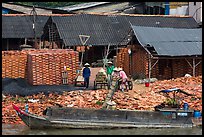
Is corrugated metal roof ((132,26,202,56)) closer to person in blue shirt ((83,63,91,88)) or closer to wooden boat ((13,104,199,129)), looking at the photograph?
person in blue shirt ((83,63,91,88))

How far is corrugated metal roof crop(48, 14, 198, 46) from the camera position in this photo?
33312 millimetres

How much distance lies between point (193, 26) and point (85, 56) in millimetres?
8291

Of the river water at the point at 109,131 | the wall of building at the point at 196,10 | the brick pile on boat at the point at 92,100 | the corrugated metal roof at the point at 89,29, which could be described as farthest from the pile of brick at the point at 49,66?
the wall of building at the point at 196,10

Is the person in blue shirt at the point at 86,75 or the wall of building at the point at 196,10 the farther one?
the wall of building at the point at 196,10

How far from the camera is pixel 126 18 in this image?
36938mm

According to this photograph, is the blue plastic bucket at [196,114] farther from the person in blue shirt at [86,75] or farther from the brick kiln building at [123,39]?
the brick kiln building at [123,39]

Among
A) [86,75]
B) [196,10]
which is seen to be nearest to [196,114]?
[86,75]

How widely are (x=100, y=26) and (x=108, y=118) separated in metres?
16.7

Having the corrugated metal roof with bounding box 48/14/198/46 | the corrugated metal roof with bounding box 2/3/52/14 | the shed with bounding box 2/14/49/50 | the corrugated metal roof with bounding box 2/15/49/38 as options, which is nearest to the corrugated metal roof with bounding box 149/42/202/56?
the corrugated metal roof with bounding box 48/14/198/46

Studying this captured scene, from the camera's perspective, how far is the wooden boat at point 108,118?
18828 mm

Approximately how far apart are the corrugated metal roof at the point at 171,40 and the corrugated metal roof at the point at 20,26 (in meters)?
10.7

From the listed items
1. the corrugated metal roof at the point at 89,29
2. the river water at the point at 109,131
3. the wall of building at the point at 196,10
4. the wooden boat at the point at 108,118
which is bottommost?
the river water at the point at 109,131

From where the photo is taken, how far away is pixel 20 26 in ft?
123

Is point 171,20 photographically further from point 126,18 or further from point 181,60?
point 181,60
